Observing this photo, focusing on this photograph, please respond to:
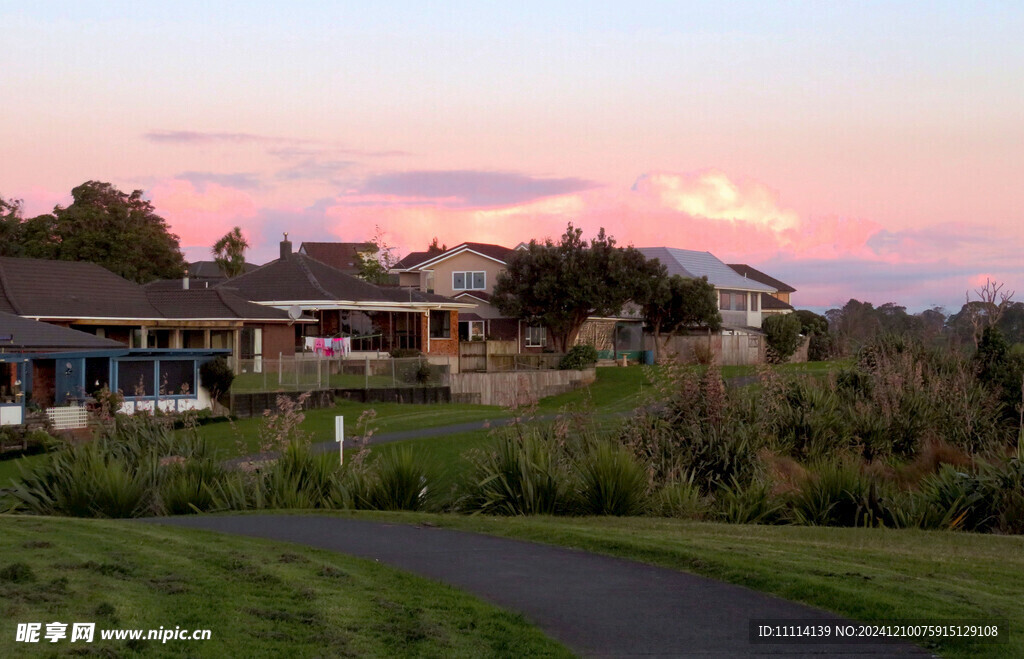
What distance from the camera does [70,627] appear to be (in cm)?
666

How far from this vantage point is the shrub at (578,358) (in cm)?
5312

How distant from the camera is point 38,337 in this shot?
31891mm

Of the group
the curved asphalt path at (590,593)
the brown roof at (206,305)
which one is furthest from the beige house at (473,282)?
the curved asphalt path at (590,593)

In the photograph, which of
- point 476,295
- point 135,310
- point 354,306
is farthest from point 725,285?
point 135,310

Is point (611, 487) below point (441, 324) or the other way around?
below

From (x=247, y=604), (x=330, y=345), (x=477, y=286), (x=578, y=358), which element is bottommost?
(x=247, y=604)

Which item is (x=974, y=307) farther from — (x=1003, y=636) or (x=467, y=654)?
(x=467, y=654)

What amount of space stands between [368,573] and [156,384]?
85.3 ft

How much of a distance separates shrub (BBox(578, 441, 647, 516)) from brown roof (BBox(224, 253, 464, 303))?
3669 centimetres

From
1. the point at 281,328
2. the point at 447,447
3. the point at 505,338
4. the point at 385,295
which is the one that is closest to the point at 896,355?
the point at 447,447

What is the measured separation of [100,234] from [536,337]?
1069 inches

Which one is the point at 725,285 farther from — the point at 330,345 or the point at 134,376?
the point at 134,376

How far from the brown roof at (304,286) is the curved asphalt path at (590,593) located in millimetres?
38929

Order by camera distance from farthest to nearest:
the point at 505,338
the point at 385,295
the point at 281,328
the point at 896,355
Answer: the point at 505,338, the point at 385,295, the point at 281,328, the point at 896,355
